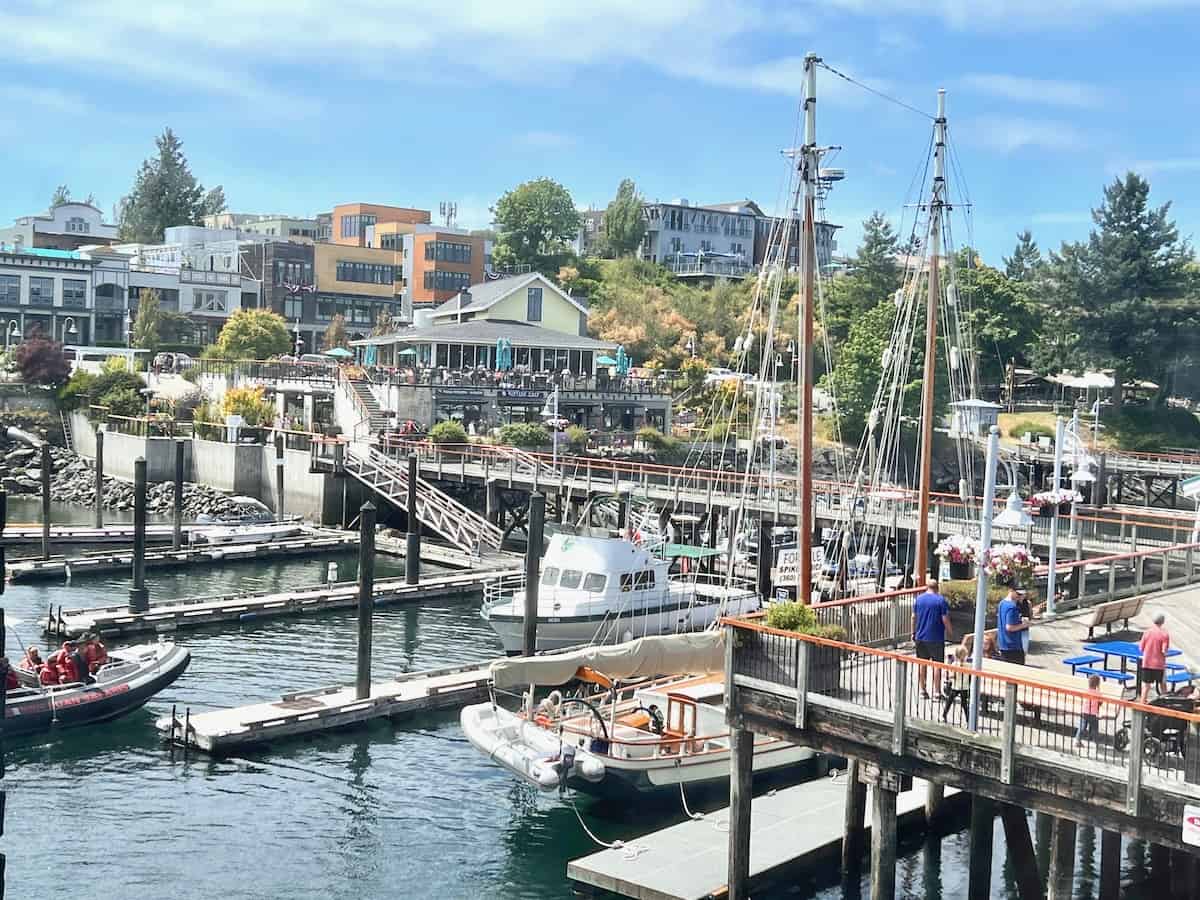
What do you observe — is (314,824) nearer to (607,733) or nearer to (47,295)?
(607,733)

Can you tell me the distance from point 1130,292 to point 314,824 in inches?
2797

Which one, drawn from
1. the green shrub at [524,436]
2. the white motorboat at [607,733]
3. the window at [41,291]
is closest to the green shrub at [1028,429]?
the green shrub at [524,436]

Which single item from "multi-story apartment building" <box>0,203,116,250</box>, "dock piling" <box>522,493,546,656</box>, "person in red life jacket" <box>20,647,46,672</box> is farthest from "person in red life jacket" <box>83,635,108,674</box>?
"multi-story apartment building" <box>0,203,116,250</box>

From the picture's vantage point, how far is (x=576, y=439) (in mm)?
73625

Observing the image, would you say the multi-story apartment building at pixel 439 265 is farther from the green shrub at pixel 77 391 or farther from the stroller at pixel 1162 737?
the stroller at pixel 1162 737

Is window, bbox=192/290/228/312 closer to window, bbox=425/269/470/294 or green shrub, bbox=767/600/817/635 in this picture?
window, bbox=425/269/470/294

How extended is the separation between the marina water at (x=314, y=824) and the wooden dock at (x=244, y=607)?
6.59 m

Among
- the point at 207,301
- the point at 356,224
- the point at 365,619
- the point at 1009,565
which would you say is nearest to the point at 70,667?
the point at 365,619

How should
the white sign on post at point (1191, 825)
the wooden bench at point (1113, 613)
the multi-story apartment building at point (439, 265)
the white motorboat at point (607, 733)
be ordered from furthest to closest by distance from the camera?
the multi-story apartment building at point (439, 265) → the white motorboat at point (607, 733) → the wooden bench at point (1113, 613) → the white sign on post at point (1191, 825)

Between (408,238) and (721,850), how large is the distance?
101944mm

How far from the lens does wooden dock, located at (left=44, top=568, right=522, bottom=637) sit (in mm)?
40219

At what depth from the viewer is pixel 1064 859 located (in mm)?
Answer: 17578

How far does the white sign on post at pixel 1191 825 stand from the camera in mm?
14969

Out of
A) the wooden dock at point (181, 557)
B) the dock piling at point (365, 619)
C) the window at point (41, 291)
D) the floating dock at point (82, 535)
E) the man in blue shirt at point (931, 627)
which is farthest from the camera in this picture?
the window at point (41, 291)
